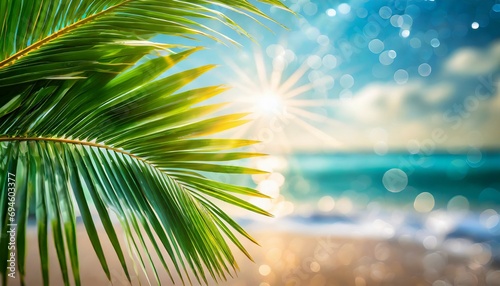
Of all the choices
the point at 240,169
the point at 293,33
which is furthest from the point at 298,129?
the point at 240,169

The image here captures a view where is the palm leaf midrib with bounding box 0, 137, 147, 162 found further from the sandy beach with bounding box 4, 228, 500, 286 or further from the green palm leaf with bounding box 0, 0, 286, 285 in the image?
the sandy beach with bounding box 4, 228, 500, 286

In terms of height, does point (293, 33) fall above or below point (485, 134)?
above

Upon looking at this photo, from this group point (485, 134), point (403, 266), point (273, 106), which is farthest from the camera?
point (485, 134)

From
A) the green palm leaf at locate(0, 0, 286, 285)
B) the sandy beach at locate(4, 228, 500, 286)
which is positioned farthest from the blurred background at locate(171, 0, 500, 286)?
the green palm leaf at locate(0, 0, 286, 285)

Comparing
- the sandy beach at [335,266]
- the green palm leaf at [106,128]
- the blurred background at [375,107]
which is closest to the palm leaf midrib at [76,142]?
the green palm leaf at [106,128]

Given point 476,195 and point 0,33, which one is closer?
point 0,33

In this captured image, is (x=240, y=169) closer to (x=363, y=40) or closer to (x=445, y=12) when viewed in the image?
(x=445, y=12)
